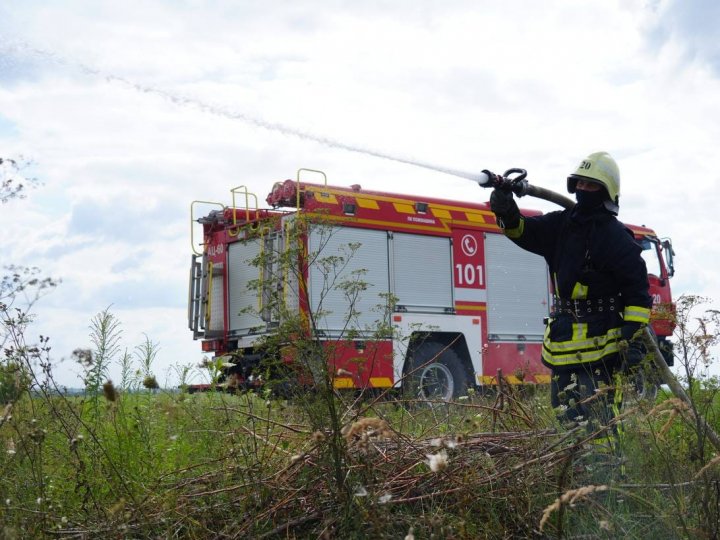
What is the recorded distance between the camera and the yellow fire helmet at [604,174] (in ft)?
17.6

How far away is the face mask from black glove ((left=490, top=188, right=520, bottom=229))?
39cm

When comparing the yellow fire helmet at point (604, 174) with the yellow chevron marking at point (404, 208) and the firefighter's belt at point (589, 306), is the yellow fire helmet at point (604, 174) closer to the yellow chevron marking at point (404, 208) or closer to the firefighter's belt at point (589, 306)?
the firefighter's belt at point (589, 306)

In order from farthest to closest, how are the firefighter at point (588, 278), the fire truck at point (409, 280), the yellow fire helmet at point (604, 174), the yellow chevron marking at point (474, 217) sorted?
the yellow chevron marking at point (474, 217)
the fire truck at point (409, 280)
the yellow fire helmet at point (604, 174)
the firefighter at point (588, 278)

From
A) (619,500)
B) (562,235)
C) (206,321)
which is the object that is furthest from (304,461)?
(206,321)

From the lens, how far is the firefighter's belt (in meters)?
5.19

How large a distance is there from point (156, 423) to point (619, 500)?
2369mm

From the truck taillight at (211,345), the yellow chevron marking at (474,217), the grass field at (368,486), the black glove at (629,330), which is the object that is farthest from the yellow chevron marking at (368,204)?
the grass field at (368,486)

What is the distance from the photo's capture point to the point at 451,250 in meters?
13.0

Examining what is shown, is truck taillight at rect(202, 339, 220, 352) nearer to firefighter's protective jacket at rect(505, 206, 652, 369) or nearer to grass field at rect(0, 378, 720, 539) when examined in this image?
firefighter's protective jacket at rect(505, 206, 652, 369)

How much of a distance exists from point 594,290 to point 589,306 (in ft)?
0.32

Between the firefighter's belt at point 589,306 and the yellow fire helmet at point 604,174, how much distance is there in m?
0.56

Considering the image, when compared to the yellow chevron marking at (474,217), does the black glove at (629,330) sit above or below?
below

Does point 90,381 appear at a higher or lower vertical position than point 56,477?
higher

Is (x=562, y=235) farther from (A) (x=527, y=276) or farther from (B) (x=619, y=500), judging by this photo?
(A) (x=527, y=276)
